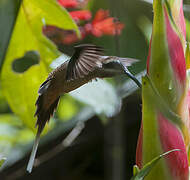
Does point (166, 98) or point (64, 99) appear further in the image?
point (64, 99)

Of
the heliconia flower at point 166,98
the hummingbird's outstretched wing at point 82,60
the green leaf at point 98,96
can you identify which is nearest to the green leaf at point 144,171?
the heliconia flower at point 166,98

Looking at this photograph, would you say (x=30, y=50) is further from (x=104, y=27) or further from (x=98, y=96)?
(x=104, y=27)

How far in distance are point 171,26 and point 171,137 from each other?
0.10 metres

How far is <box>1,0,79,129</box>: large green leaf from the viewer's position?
0.67 meters

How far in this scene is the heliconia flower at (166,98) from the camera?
1.29 feet

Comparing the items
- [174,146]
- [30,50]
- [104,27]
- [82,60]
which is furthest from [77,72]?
[104,27]

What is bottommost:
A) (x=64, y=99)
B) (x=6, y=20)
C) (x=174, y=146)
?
(x=64, y=99)

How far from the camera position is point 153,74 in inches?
15.7

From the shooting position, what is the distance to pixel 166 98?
1.32 ft

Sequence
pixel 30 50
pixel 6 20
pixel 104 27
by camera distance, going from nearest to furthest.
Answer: pixel 6 20 < pixel 30 50 < pixel 104 27

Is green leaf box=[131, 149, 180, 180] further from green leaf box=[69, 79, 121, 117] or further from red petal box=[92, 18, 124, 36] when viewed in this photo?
red petal box=[92, 18, 124, 36]

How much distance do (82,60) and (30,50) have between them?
275mm

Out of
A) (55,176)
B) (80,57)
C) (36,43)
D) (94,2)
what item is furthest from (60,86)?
(55,176)

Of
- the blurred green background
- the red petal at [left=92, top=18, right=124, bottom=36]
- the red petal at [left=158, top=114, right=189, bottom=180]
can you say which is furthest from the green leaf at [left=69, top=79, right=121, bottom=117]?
the red petal at [left=158, top=114, right=189, bottom=180]
